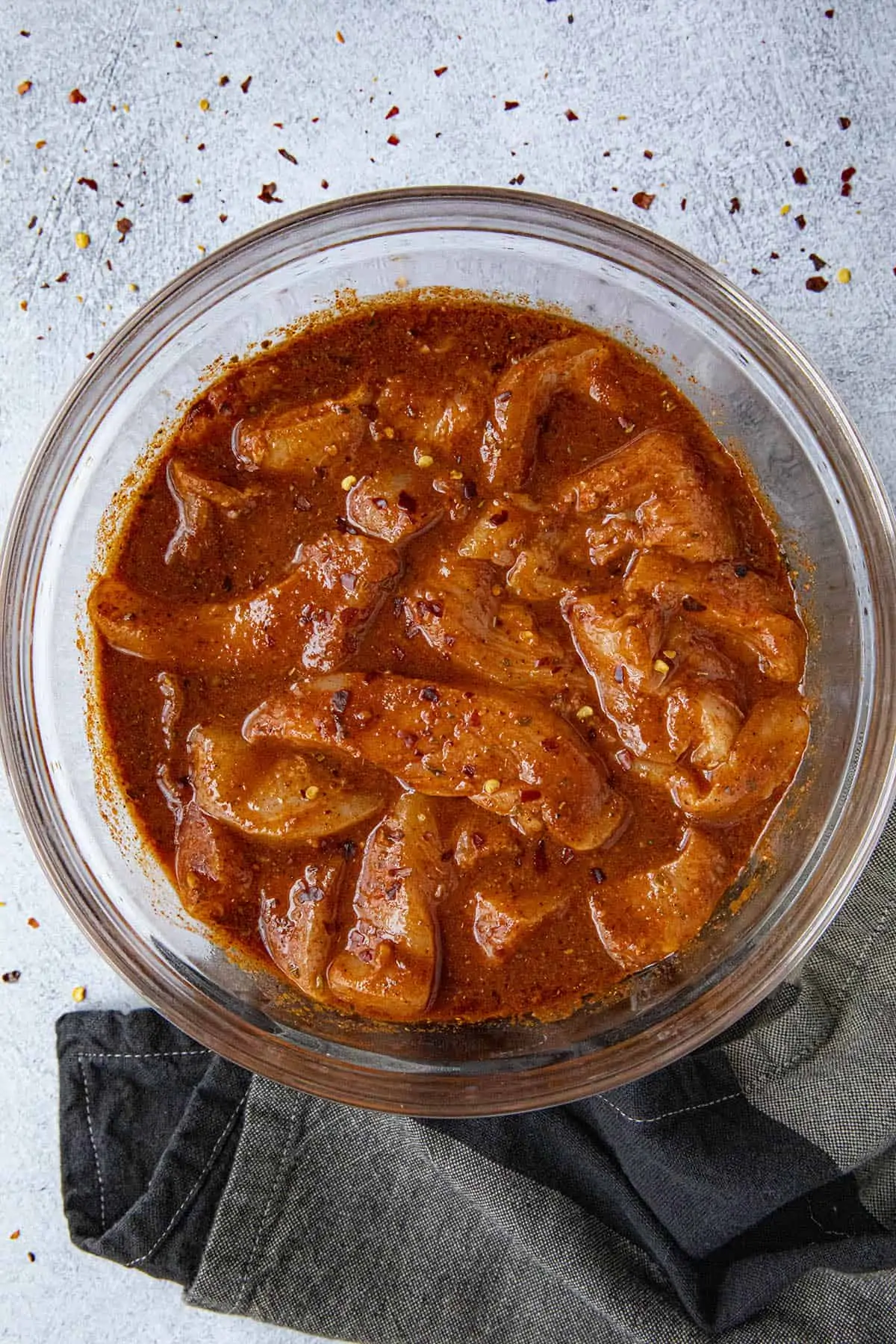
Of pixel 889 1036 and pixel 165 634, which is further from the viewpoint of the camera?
pixel 889 1036

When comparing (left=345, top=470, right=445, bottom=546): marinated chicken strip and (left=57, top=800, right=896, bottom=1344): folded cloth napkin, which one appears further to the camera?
(left=57, top=800, right=896, bottom=1344): folded cloth napkin

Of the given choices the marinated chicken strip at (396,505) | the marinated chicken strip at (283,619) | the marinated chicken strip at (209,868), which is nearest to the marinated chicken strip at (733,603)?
the marinated chicken strip at (396,505)

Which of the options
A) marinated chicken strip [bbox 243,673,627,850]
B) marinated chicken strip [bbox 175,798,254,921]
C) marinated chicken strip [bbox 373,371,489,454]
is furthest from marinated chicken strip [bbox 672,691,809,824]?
marinated chicken strip [bbox 175,798,254,921]

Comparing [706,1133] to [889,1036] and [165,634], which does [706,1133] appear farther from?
[165,634]

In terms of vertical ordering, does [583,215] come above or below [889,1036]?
above

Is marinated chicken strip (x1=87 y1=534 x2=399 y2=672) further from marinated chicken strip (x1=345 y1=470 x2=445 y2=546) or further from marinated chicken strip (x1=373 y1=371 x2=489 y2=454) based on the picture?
marinated chicken strip (x1=373 y1=371 x2=489 y2=454)

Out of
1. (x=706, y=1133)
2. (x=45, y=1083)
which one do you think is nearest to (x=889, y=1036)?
(x=706, y=1133)

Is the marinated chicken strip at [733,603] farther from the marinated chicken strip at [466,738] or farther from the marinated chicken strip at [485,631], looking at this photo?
the marinated chicken strip at [466,738]
